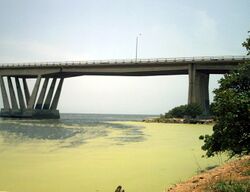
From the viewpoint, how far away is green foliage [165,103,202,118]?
75188mm

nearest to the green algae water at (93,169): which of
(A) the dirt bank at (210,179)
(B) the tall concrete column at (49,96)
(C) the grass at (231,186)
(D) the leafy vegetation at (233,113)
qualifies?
(A) the dirt bank at (210,179)

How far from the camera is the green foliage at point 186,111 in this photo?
7519 cm

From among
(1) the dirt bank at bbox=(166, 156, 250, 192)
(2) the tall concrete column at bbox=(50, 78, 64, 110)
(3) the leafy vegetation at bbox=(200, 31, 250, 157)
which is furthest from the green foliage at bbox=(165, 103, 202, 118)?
(1) the dirt bank at bbox=(166, 156, 250, 192)

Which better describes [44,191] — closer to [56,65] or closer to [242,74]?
[242,74]

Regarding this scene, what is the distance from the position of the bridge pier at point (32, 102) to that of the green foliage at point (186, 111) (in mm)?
35974

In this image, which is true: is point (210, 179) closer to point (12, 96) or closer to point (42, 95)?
point (42, 95)

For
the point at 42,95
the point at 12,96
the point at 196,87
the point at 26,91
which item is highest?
the point at 26,91

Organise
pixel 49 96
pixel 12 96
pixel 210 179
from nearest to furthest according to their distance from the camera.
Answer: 1. pixel 210 179
2. pixel 12 96
3. pixel 49 96

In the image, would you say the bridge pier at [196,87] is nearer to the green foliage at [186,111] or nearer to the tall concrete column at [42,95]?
the green foliage at [186,111]

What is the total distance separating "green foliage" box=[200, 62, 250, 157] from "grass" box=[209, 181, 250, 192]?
2716mm

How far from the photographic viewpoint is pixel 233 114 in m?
11.7

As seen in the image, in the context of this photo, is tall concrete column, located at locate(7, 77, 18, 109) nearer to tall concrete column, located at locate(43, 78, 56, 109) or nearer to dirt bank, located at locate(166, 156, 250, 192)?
tall concrete column, located at locate(43, 78, 56, 109)

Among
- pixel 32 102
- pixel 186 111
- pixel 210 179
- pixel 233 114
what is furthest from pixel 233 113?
pixel 32 102

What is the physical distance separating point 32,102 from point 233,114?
3669 inches
